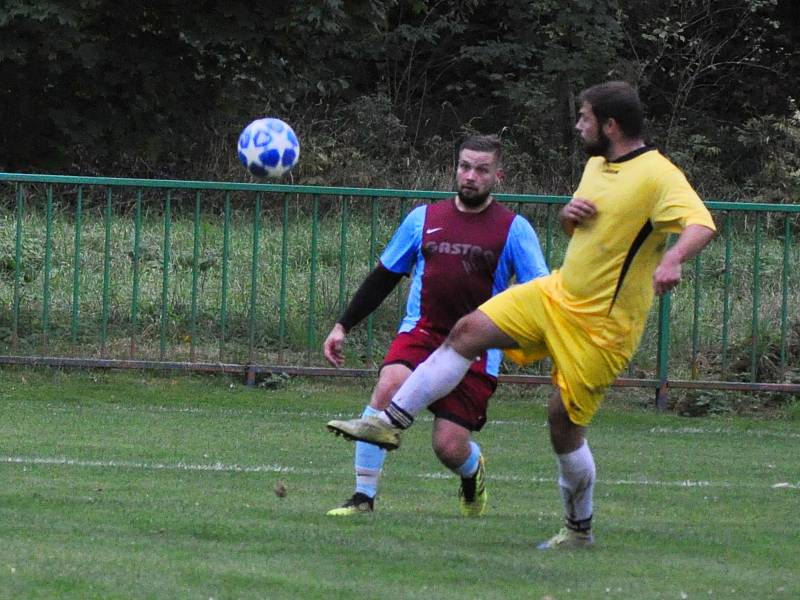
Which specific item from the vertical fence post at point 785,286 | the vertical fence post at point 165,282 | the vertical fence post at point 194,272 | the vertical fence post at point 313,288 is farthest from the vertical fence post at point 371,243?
the vertical fence post at point 785,286

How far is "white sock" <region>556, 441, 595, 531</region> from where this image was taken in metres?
6.39

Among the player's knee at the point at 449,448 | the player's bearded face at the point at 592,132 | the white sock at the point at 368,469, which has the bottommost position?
the white sock at the point at 368,469

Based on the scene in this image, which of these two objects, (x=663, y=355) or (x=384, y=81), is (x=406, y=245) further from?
(x=384, y=81)

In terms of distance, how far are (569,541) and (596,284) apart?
1.07 meters

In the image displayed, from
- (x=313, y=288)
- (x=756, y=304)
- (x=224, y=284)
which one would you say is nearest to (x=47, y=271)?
(x=224, y=284)

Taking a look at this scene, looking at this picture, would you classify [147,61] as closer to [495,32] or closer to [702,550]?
[495,32]

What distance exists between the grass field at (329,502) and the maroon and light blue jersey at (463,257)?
965 mm

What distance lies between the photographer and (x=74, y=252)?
13234 mm

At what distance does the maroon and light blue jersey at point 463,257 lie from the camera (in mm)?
7367

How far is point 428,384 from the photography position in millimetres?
6355

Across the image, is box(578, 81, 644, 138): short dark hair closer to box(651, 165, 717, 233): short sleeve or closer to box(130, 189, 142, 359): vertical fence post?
box(651, 165, 717, 233): short sleeve

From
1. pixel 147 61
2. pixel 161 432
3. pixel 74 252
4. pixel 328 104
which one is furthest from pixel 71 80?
pixel 161 432

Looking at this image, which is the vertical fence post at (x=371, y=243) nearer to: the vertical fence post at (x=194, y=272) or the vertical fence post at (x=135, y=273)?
the vertical fence post at (x=194, y=272)

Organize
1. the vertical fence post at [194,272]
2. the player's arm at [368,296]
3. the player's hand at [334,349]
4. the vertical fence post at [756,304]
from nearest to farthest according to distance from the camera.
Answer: the player's hand at [334,349], the player's arm at [368,296], the vertical fence post at [756,304], the vertical fence post at [194,272]
